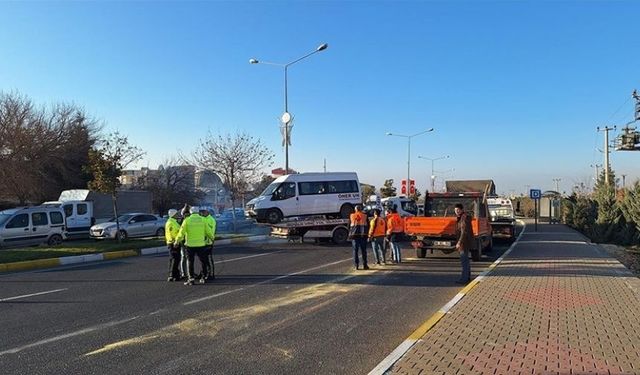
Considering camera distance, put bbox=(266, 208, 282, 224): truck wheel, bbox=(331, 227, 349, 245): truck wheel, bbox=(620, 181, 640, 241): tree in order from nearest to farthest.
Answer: bbox=(266, 208, 282, 224): truck wheel
bbox=(331, 227, 349, 245): truck wheel
bbox=(620, 181, 640, 241): tree

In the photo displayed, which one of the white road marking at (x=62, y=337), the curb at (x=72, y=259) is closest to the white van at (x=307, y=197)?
the curb at (x=72, y=259)

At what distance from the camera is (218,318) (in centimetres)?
808

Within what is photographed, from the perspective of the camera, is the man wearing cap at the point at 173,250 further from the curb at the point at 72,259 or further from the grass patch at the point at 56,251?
the grass patch at the point at 56,251

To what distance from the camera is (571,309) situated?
8211 millimetres

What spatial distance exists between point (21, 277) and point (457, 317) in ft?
Result: 36.5

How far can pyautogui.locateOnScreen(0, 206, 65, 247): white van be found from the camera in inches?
846

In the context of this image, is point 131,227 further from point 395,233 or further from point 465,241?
point 465,241

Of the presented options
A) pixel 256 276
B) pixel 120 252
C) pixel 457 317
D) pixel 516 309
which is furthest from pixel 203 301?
pixel 120 252

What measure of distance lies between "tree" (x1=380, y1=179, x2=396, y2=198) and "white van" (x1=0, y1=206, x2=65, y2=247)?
42.3 meters

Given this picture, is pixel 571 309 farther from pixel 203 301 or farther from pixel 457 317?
pixel 203 301

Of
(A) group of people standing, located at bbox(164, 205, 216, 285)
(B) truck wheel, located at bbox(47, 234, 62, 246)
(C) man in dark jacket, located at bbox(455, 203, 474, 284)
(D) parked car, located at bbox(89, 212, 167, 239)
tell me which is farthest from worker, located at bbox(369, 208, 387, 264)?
(D) parked car, located at bbox(89, 212, 167, 239)

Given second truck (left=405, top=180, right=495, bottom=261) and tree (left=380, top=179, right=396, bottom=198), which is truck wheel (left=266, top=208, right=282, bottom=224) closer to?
second truck (left=405, top=180, right=495, bottom=261)

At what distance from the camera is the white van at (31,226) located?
21.5 metres

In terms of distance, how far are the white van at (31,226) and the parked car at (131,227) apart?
281 centimetres
